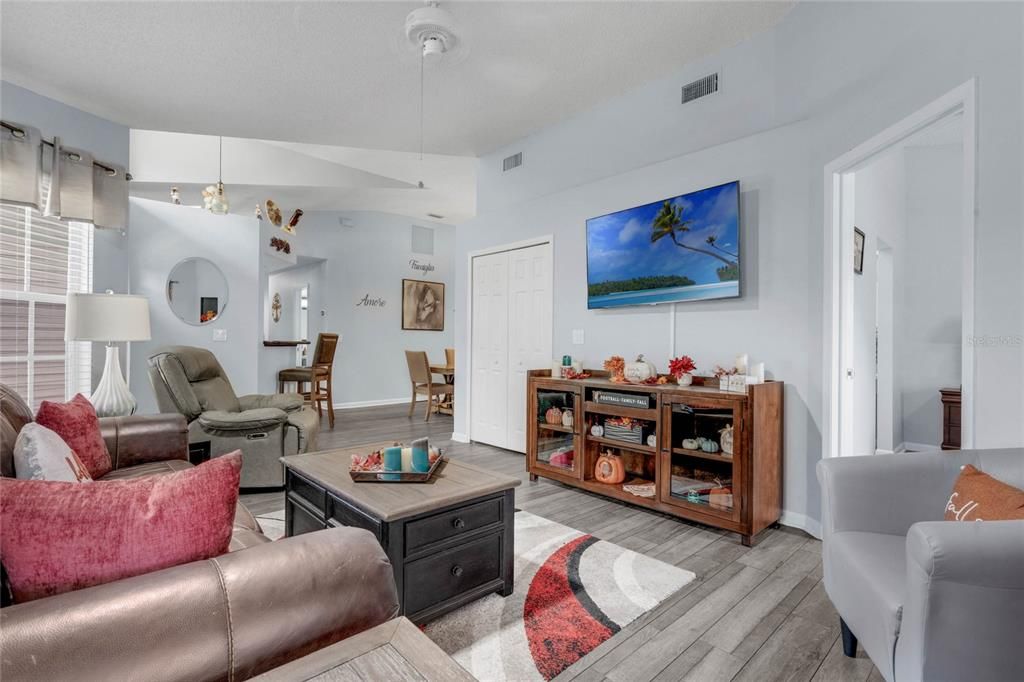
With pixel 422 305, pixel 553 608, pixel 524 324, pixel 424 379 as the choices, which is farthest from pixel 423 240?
pixel 553 608

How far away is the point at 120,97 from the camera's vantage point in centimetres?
355

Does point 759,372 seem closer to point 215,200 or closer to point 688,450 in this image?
point 688,450

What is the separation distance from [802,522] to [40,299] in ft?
17.3

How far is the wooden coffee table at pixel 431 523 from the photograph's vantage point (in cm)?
173

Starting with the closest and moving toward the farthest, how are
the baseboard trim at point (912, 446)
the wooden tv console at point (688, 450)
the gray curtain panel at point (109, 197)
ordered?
the wooden tv console at point (688, 450)
the gray curtain panel at point (109, 197)
the baseboard trim at point (912, 446)

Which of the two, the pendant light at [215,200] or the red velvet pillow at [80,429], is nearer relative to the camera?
the red velvet pillow at [80,429]

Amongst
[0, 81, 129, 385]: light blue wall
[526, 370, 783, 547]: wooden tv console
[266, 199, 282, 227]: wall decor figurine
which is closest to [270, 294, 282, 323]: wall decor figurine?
[266, 199, 282, 227]: wall decor figurine

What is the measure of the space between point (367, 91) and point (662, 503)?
3576 mm

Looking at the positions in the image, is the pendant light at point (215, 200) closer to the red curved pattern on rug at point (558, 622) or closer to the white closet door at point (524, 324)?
the white closet door at point (524, 324)

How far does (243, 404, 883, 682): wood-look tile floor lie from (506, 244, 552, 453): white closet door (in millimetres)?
1320

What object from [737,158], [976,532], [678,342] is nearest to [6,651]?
[976,532]

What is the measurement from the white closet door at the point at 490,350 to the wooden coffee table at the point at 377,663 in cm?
388

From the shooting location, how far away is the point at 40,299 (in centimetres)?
341

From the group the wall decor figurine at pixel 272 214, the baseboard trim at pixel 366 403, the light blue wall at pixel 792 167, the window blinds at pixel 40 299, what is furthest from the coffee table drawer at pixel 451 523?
the baseboard trim at pixel 366 403
